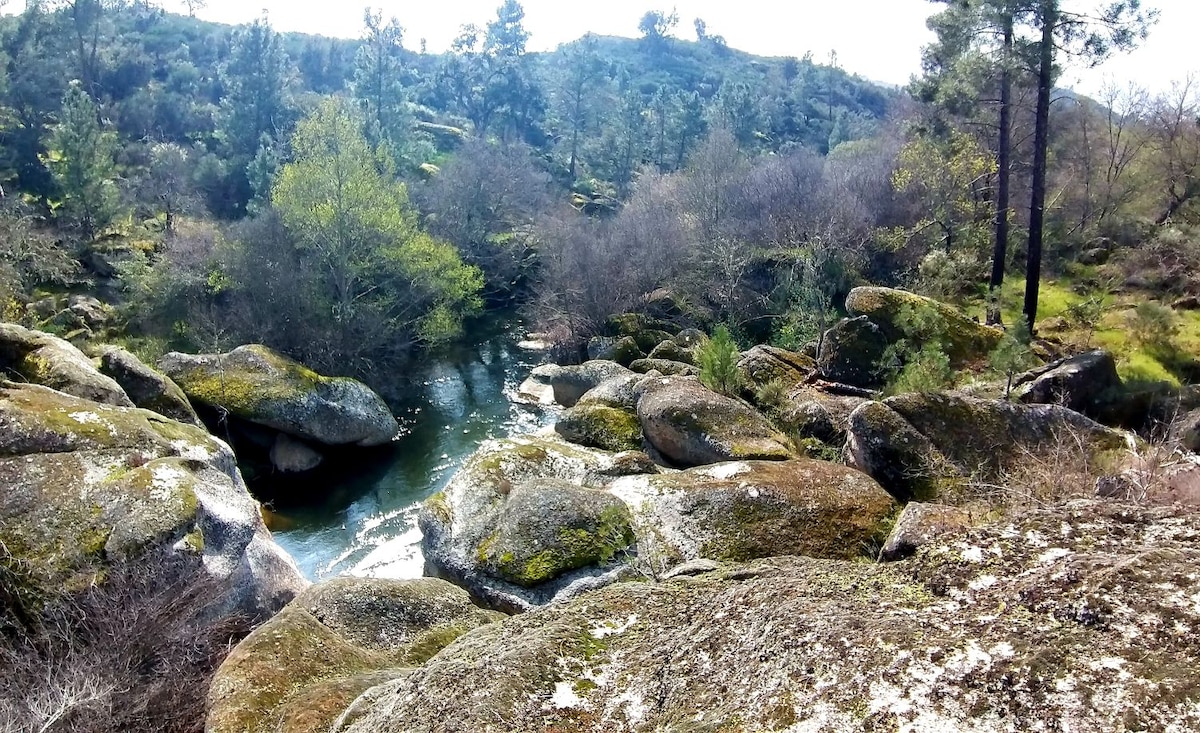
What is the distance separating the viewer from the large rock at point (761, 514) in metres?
9.06

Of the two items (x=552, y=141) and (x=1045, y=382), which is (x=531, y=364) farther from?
(x=552, y=141)

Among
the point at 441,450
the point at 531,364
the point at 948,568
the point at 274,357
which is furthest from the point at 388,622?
the point at 531,364

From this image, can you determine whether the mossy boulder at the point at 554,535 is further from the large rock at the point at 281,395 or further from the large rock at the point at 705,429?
the large rock at the point at 281,395

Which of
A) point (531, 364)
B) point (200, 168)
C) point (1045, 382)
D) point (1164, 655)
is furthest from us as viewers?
point (200, 168)

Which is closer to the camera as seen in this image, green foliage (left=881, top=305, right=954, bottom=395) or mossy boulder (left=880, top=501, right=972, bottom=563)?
mossy boulder (left=880, top=501, right=972, bottom=563)

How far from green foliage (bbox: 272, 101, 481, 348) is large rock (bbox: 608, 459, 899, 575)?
20.6 m

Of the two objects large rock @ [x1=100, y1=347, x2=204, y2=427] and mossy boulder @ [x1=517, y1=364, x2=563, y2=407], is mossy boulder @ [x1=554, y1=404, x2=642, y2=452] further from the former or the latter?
large rock @ [x1=100, y1=347, x2=204, y2=427]

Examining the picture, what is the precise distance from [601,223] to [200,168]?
81.5 feet

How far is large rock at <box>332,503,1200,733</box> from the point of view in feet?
7.75

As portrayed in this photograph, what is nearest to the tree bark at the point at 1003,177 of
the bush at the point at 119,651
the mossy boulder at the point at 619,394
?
the mossy boulder at the point at 619,394

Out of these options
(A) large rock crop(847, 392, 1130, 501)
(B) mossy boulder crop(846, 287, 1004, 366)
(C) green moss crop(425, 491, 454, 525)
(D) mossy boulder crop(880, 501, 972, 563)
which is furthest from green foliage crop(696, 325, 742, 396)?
(D) mossy boulder crop(880, 501, 972, 563)

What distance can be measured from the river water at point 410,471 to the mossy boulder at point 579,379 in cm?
100

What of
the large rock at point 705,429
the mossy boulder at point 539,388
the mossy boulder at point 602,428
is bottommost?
the mossy boulder at point 539,388

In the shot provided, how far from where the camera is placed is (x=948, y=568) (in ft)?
10.5
